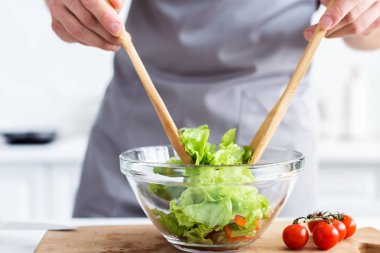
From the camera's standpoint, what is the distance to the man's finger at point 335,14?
945mm

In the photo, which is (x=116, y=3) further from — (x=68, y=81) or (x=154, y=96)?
(x=68, y=81)

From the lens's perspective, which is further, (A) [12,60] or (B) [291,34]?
(A) [12,60]

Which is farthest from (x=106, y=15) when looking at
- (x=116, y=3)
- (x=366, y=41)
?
(x=366, y=41)

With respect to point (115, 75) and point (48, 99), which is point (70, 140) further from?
point (115, 75)

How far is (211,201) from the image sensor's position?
87 cm

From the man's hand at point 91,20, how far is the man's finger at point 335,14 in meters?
0.31

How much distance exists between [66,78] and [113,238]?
172cm

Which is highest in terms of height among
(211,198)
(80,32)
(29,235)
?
(80,32)

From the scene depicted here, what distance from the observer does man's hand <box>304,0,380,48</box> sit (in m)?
0.95

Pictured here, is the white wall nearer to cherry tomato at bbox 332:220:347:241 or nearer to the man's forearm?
the man's forearm

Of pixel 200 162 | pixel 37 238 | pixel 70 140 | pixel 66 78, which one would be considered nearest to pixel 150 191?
pixel 200 162

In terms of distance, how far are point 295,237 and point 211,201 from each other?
0.55 feet

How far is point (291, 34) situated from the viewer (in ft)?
4.58

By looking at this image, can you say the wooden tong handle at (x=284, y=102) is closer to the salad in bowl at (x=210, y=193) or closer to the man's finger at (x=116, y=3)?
the salad in bowl at (x=210, y=193)
